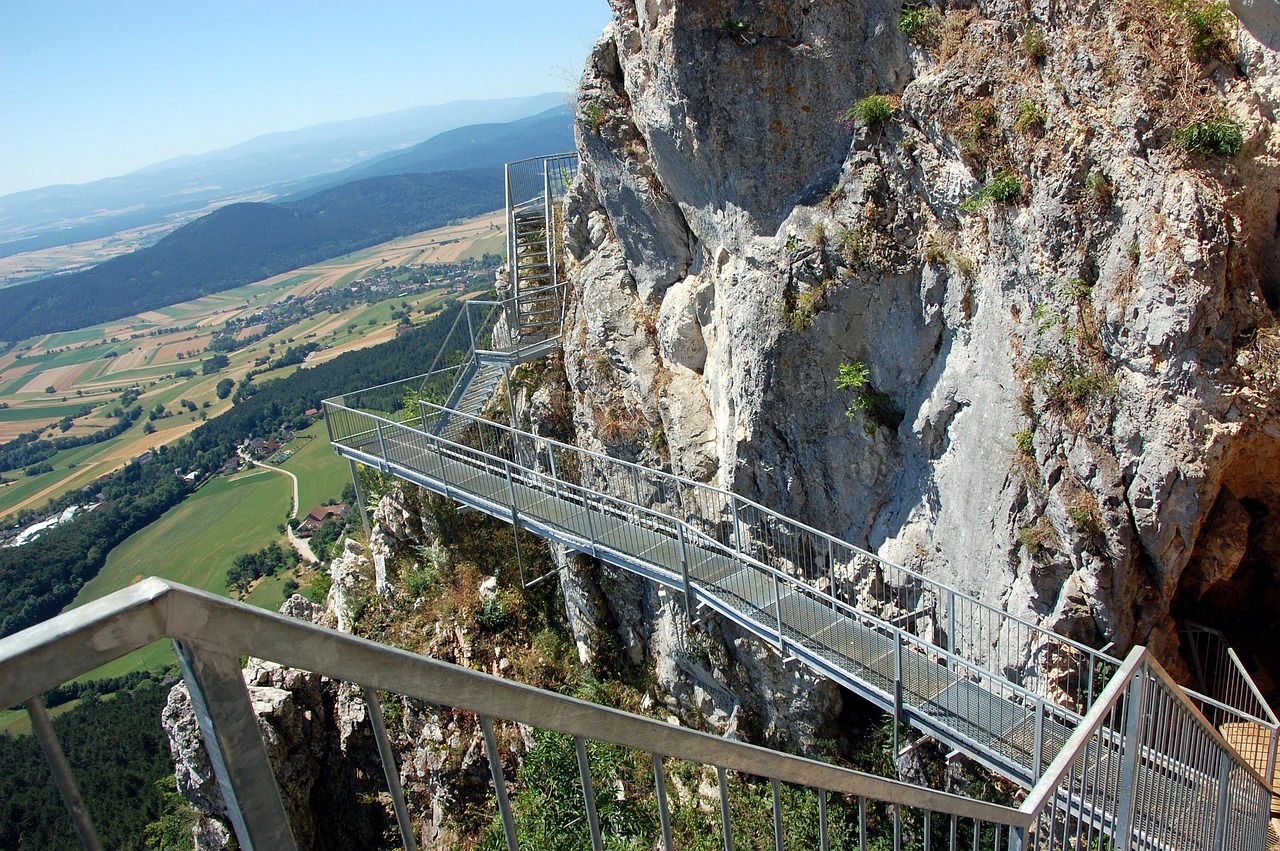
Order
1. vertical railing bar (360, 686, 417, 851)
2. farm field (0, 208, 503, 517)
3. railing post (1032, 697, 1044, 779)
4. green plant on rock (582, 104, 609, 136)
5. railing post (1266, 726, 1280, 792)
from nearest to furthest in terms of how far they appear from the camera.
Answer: vertical railing bar (360, 686, 417, 851)
railing post (1032, 697, 1044, 779)
railing post (1266, 726, 1280, 792)
green plant on rock (582, 104, 609, 136)
farm field (0, 208, 503, 517)

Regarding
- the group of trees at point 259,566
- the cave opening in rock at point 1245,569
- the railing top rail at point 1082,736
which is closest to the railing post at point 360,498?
the cave opening in rock at point 1245,569

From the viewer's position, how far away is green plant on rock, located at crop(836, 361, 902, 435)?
1055 cm

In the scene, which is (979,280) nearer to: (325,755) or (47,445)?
(325,755)

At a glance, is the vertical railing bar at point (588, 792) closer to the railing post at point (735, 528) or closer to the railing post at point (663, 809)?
the railing post at point (663, 809)

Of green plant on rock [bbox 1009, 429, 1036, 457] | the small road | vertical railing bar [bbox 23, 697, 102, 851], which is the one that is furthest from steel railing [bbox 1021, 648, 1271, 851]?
the small road

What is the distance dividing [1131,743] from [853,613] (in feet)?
24.8

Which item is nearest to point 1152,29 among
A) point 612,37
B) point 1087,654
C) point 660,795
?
point 1087,654

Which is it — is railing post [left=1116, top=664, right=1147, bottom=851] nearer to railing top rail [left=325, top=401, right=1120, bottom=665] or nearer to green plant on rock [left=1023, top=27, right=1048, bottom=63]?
railing top rail [left=325, top=401, right=1120, bottom=665]

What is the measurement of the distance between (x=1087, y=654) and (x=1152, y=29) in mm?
6399

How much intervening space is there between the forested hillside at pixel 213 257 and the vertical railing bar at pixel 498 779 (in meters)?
197

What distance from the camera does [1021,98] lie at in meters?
8.74

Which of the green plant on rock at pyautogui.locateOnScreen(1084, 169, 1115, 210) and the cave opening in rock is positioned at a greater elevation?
the green plant on rock at pyautogui.locateOnScreen(1084, 169, 1115, 210)

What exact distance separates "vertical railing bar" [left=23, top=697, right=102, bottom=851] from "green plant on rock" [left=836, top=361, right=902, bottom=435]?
9990 mm

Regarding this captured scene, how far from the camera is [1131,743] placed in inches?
120
